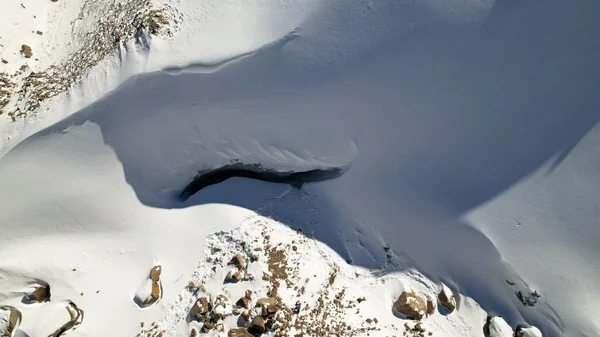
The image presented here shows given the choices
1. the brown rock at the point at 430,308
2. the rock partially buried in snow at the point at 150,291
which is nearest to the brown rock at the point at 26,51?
the rock partially buried in snow at the point at 150,291

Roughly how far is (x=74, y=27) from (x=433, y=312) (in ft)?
34.7

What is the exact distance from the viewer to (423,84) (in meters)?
7.55

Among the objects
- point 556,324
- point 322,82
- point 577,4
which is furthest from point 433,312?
point 577,4

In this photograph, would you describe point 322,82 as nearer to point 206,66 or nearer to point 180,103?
point 206,66

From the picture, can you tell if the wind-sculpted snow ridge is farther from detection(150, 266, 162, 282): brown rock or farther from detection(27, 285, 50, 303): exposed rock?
detection(27, 285, 50, 303): exposed rock

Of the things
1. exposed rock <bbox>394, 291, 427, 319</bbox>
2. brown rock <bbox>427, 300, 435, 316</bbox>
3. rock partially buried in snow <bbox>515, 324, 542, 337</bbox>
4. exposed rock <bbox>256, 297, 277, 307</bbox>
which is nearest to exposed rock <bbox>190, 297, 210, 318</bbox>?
exposed rock <bbox>256, 297, 277, 307</bbox>

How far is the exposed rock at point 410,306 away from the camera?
7.52m

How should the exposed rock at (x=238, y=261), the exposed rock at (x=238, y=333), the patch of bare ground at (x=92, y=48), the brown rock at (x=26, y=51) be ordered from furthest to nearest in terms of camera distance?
the brown rock at (x=26, y=51)
the patch of bare ground at (x=92, y=48)
the exposed rock at (x=238, y=261)
the exposed rock at (x=238, y=333)

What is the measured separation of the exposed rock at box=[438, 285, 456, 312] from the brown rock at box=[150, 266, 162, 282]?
5.98 meters

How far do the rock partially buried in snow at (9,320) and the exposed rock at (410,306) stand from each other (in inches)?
298

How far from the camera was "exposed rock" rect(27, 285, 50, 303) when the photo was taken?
7.26 metres

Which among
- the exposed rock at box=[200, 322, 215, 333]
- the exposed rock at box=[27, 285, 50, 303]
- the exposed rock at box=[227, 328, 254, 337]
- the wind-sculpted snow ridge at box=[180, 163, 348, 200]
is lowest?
the exposed rock at box=[27, 285, 50, 303]

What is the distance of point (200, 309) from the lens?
712 cm

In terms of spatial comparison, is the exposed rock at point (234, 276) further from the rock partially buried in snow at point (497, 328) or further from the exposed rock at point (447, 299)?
the rock partially buried in snow at point (497, 328)
